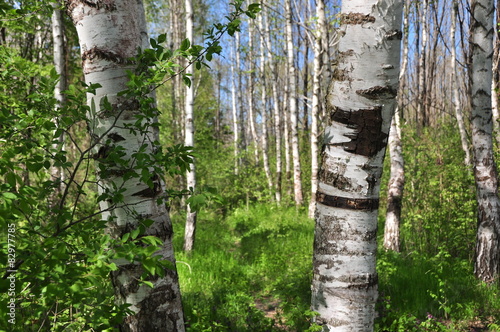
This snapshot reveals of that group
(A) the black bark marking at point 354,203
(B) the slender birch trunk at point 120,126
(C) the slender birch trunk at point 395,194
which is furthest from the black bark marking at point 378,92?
(C) the slender birch trunk at point 395,194

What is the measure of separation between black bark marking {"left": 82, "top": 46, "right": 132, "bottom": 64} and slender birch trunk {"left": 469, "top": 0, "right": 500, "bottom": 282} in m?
4.36

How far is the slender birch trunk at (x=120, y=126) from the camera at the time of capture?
5.44ft

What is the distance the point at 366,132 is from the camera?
1451mm

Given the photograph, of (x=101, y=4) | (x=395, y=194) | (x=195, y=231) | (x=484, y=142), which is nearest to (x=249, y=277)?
(x=195, y=231)

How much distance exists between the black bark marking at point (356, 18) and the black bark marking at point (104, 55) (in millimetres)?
1046

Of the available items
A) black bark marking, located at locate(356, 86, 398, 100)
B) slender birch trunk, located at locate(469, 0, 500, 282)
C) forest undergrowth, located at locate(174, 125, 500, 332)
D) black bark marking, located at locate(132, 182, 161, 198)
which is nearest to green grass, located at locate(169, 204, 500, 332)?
forest undergrowth, located at locate(174, 125, 500, 332)

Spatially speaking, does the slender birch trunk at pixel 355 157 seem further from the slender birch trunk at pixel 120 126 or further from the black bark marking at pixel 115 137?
the black bark marking at pixel 115 137

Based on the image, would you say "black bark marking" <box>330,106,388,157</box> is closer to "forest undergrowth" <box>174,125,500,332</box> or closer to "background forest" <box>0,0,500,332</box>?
"background forest" <box>0,0,500,332</box>

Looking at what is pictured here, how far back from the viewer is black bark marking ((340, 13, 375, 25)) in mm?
1445

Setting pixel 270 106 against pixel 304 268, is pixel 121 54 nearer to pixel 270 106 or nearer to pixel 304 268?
pixel 304 268

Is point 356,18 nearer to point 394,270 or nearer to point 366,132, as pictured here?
point 366,132

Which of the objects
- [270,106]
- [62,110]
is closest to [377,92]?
[62,110]

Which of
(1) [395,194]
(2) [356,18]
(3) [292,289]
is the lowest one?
(3) [292,289]

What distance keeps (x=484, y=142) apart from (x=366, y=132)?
3779mm
